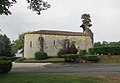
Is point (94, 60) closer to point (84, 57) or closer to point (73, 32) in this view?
point (84, 57)

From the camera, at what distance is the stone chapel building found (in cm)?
5947

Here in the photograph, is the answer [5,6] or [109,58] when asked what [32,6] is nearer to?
[5,6]

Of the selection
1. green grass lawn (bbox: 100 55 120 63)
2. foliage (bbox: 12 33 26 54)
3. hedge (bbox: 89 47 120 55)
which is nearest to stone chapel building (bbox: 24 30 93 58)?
hedge (bbox: 89 47 120 55)

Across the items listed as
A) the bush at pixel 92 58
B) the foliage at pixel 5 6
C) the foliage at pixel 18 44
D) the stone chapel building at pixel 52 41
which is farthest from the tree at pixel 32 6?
the foliage at pixel 18 44

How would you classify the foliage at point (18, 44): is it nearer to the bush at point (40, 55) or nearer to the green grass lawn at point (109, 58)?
the bush at point (40, 55)

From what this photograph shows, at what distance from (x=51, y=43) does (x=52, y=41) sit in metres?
0.50

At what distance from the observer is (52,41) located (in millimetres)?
61094

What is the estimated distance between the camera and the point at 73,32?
65250 millimetres

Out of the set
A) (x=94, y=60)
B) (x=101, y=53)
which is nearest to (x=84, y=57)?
(x=94, y=60)

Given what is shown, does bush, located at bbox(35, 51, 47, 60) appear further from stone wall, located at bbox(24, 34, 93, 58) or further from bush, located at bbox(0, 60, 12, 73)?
bush, located at bbox(0, 60, 12, 73)

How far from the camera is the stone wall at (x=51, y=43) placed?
59375mm

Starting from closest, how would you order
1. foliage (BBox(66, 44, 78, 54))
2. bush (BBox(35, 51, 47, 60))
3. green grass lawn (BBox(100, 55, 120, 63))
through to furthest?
green grass lawn (BBox(100, 55, 120, 63))
bush (BBox(35, 51, 47, 60))
foliage (BBox(66, 44, 78, 54))

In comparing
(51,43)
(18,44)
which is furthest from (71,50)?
(18,44)

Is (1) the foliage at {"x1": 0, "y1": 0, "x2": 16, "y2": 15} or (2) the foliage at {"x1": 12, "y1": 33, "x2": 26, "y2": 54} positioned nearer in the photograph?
(1) the foliage at {"x1": 0, "y1": 0, "x2": 16, "y2": 15}
